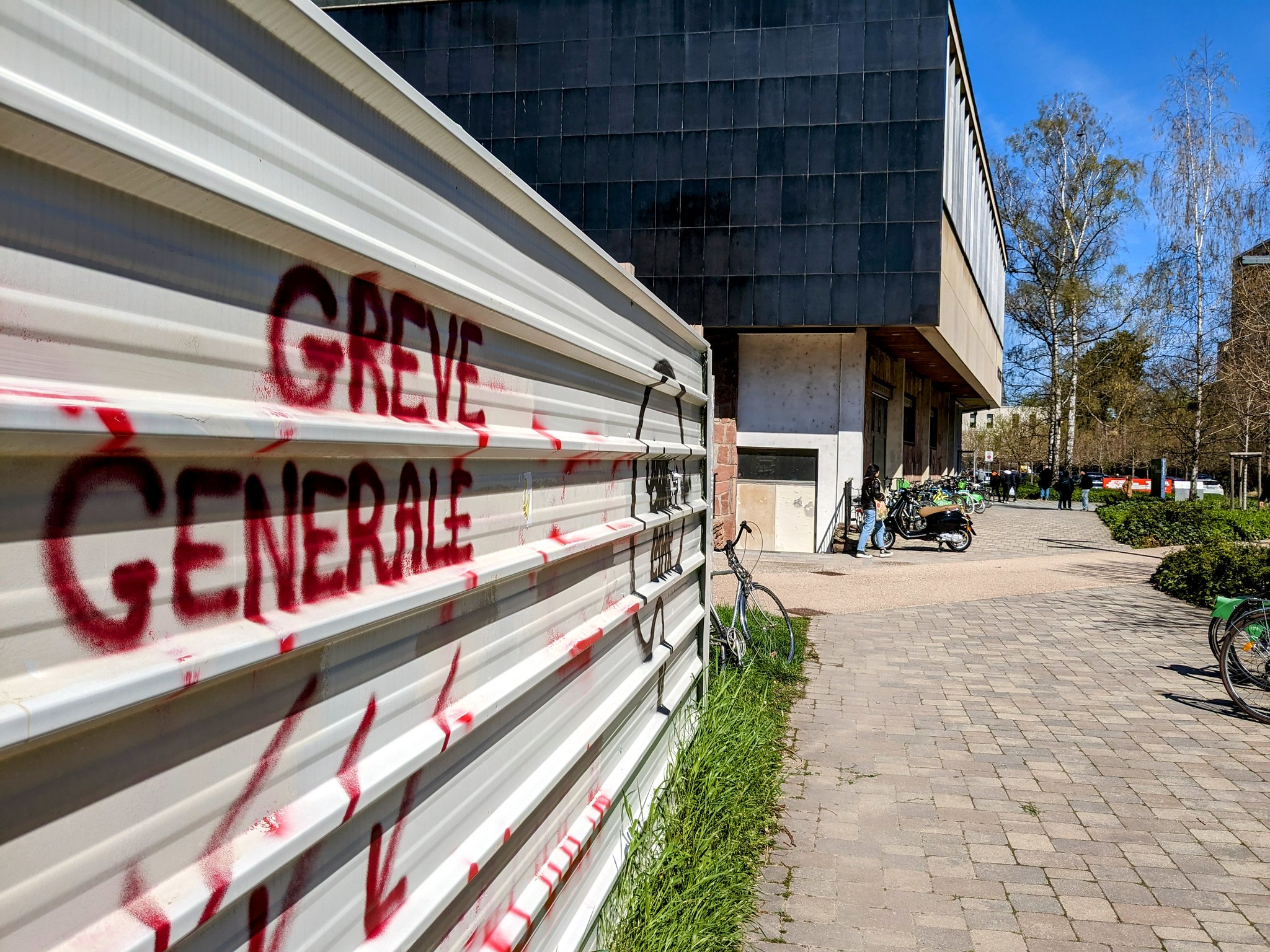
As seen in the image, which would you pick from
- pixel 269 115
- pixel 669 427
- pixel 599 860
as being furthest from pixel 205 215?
pixel 669 427

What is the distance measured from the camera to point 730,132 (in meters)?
Result: 18.8

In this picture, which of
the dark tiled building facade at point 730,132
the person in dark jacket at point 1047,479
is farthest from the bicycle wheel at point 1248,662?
the person in dark jacket at point 1047,479

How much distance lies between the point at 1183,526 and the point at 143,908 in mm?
22200

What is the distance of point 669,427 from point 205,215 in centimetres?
333

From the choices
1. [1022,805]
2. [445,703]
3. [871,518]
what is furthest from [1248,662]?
[871,518]

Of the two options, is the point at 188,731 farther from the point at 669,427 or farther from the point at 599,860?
the point at 669,427

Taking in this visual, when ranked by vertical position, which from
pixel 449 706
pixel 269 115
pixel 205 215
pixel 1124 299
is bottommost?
pixel 449 706

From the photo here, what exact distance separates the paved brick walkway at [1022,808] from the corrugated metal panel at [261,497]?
2167mm

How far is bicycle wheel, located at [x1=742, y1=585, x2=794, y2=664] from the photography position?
7.82 metres

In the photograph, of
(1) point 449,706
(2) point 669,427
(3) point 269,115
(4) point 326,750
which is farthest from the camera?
(2) point 669,427

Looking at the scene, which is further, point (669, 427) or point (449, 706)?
point (669, 427)

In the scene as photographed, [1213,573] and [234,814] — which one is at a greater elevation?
[234,814]

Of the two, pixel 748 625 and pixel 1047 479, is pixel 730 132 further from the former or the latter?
pixel 1047 479

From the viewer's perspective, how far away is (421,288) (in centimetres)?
192
